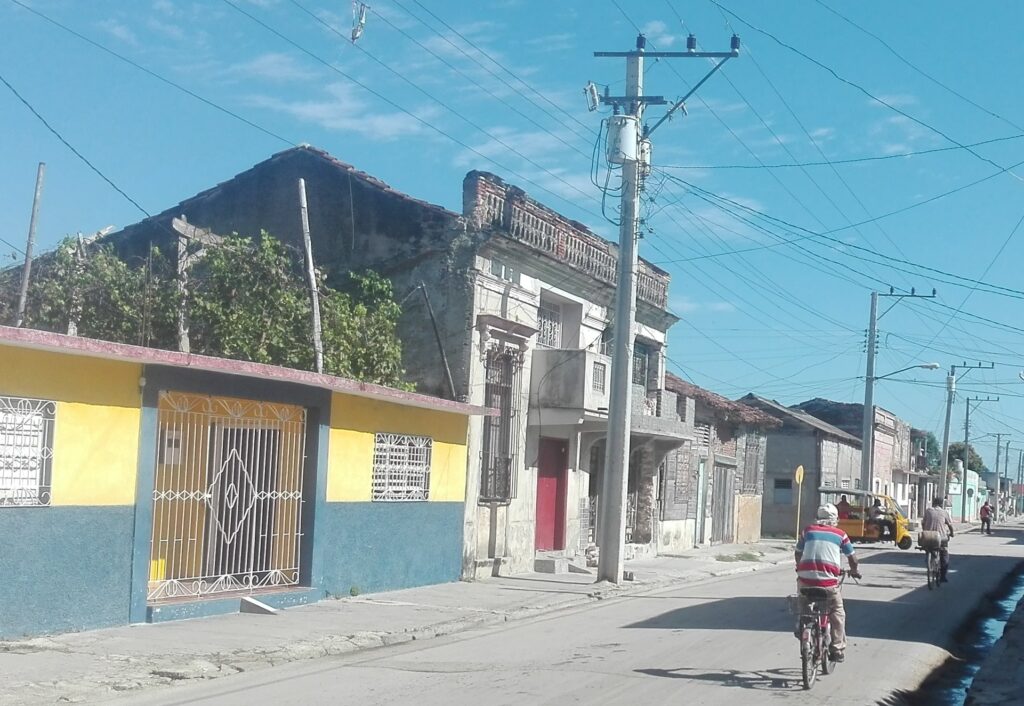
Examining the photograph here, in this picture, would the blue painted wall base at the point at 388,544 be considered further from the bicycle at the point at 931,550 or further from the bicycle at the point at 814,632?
the bicycle at the point at 931,550

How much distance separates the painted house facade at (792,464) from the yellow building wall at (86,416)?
3848cm

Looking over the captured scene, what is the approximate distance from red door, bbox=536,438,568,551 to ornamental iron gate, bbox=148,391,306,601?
8807 millimetres

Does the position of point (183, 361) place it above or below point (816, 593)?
above

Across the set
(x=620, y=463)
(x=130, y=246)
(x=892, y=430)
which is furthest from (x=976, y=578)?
(x=892, y=430)

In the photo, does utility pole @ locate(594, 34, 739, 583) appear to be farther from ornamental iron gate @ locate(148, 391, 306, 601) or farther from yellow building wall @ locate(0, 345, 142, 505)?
yellow building wall @ locate(0, 345, 142, 505)

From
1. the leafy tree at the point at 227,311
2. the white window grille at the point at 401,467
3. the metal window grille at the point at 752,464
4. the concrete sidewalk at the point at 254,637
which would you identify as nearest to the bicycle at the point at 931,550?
the concrete sidewalk at the point at 254,637

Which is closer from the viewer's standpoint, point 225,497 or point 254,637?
point 254,637

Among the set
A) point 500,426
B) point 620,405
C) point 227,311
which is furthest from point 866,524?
A: point 227,311

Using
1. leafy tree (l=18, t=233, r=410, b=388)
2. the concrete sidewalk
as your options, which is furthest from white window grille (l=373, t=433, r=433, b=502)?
leafy tree (l=18, t=233, r=410, b=388)

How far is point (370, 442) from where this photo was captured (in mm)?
16953

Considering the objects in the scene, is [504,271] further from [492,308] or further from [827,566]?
[827,566]

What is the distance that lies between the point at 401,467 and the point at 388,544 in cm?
119

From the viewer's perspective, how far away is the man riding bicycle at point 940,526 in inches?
849

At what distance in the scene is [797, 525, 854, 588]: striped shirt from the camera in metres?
10.8
